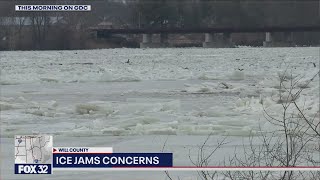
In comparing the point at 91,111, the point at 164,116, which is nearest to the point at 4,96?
the point at 91,111

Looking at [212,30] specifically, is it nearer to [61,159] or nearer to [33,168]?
[61,159]

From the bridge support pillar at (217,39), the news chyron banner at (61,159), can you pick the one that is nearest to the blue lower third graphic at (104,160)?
the news chyron banner at (61,159)

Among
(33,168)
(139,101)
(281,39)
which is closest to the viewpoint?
(33,168)

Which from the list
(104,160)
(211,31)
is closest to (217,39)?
(211,31)

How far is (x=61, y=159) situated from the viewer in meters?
2.73

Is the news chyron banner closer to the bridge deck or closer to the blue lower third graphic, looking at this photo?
the blue lower third graphic

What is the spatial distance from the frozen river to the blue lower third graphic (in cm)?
99

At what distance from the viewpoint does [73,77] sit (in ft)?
51.0

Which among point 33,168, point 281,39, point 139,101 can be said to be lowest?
point 139,101

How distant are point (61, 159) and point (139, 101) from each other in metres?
7.89

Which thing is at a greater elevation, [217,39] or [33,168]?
[217,39]

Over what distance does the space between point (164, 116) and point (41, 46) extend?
4697mm

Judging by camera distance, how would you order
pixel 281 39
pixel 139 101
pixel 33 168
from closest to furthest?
pixel 33 168 → pixel 281 39 → pixel 139 101

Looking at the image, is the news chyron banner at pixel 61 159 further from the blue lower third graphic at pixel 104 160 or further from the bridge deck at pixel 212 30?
the bridge deck at pixel 212 30
